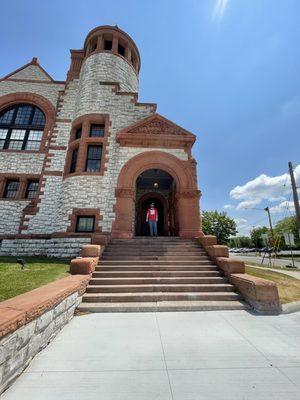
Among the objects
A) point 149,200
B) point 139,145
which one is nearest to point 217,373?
point 139,145

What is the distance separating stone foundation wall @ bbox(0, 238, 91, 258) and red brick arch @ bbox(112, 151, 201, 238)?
2189 millimetres

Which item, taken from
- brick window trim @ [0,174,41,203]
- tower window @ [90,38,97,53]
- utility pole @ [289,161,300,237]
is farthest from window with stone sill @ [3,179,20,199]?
utility pole @ [289,161,300,237]

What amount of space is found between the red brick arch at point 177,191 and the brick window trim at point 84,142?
6.16 ft

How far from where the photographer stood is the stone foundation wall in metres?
11.2

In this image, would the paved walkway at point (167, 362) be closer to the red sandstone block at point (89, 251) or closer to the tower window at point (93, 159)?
the red sandstone block at point (89, 251)

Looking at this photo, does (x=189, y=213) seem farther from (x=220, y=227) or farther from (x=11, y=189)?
(x=220, y=227)

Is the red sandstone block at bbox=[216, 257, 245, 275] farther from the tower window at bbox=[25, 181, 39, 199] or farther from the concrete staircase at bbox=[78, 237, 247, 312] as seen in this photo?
the tower window at bbox=[25, 181, 39, 199]

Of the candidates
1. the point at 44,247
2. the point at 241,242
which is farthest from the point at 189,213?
the point at 241,242

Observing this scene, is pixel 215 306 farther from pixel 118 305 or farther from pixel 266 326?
pixel 118 305

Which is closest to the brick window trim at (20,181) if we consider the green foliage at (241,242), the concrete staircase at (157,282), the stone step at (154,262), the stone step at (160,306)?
the concrete staircase at (157,282)

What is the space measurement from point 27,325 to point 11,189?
1420cm

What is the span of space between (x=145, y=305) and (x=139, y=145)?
10304 millimetres

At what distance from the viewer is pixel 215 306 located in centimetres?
585

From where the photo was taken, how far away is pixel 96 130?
14852mm
